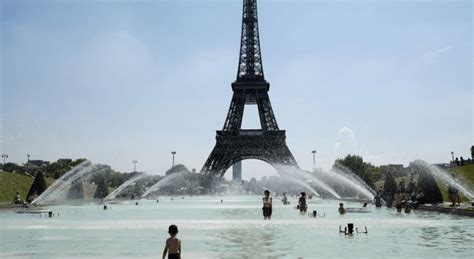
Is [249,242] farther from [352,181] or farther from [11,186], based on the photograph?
[352,181]

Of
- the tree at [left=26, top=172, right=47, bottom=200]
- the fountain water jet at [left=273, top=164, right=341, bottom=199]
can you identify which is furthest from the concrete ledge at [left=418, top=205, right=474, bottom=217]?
the tree at [left=26, top=172, right=47, bottom=200]

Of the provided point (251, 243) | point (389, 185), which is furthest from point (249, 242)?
point (389, 185)

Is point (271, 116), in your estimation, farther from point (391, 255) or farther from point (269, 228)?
point (391, 255)

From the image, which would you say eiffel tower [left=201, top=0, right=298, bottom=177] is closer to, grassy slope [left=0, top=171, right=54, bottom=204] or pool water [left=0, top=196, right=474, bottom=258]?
grassy slope [left=0, top=171, right=54, bottom=204]

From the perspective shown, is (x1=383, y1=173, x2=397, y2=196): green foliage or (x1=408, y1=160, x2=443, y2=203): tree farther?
(x1=383, y1=173, x2=397, y2=196): green foliage

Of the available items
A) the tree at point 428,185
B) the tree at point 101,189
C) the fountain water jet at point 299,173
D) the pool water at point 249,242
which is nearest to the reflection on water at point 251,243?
the pool water at point 249,242

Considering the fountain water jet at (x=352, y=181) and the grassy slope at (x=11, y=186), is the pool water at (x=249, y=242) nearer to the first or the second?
the grassy slope at (x=11, y=186)
